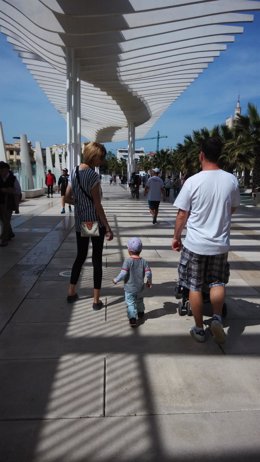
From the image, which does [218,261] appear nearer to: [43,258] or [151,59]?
[43,258]

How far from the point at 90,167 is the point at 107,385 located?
247cm

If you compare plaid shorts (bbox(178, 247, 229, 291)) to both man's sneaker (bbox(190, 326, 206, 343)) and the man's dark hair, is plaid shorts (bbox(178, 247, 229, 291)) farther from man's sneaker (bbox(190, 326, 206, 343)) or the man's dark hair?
the man's dark hair

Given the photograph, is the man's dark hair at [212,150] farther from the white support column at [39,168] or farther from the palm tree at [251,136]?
the white support column at [39,168]

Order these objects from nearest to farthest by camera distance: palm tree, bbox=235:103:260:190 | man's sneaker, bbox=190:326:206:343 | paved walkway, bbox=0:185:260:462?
paved walkway, bbox=0:185:260:462, man's sneaker, bbox=190:326:206:343, palm tree, bbox=235:103:260:190

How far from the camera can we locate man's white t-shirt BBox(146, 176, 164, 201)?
13305 millimetres

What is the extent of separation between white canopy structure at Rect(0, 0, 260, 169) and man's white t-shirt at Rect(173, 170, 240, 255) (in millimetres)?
12474

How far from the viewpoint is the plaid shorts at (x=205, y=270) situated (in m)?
4.21

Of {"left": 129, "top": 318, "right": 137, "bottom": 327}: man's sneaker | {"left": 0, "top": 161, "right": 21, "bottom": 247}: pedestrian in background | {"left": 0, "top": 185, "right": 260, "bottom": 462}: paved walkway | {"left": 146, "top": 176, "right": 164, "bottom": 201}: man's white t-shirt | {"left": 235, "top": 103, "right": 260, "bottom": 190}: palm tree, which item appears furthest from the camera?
{"left": 235, "top": 103, "right": 260, "bottom": 190}: palm tree

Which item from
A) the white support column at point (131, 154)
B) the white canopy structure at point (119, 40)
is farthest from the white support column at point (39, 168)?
the white support column at point (131, 154)

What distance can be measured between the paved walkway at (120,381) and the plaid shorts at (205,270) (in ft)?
1.75

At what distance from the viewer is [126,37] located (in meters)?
18.3

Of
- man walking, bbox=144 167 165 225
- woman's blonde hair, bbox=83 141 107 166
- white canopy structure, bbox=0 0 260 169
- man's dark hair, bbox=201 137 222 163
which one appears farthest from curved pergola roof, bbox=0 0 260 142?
man's dark hair, bbox=201 137 222 163

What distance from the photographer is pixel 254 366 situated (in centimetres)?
374

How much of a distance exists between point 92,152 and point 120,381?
98.7 inches
